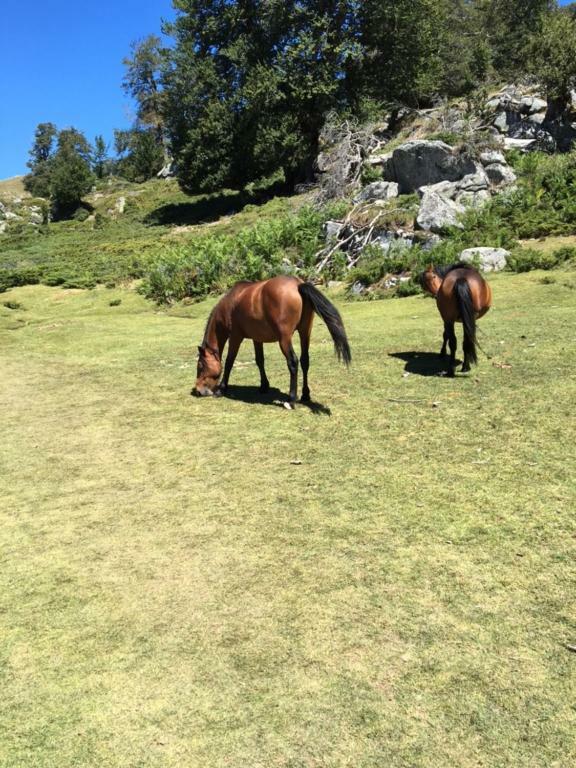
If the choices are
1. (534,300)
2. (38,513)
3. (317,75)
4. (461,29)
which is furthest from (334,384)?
(461,29)

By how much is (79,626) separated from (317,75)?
34.1m

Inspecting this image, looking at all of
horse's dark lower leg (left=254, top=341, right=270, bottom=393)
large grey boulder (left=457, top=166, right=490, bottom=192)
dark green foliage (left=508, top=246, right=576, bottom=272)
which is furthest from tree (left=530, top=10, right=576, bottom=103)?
horse's dark lower leg (left=254, top=341, right=270, bottom=393)

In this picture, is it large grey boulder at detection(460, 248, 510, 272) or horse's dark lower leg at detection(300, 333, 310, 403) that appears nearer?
horse's dark lower leg at detection(300, 333, 310, 403)

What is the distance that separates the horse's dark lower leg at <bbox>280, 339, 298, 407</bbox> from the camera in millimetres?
6633

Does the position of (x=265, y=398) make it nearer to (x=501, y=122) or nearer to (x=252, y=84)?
(x=501, y=122)

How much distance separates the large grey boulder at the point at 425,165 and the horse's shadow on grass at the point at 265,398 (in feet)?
48.0

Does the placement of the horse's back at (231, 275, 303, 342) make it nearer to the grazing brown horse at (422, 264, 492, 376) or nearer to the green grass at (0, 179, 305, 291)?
the grazing brown horse at (422, 264, 492, 376)

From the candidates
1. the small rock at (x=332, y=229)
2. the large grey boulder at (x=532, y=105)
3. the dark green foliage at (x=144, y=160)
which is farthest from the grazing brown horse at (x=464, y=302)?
the dark green foliage at (x=144, y=160)

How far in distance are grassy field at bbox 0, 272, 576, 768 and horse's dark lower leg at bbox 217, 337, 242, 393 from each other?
0.48 m

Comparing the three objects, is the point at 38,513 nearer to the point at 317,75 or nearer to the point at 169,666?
the point at 169,666

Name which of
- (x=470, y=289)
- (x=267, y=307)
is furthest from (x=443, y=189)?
(x=267, y=307)

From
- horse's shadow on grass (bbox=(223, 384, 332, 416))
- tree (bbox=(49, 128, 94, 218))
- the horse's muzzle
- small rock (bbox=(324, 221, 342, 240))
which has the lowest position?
horse's shadow on grass (bbox=(223, 384, 332, 416))

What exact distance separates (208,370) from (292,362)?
1.35 meters

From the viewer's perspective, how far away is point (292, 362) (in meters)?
6.73
